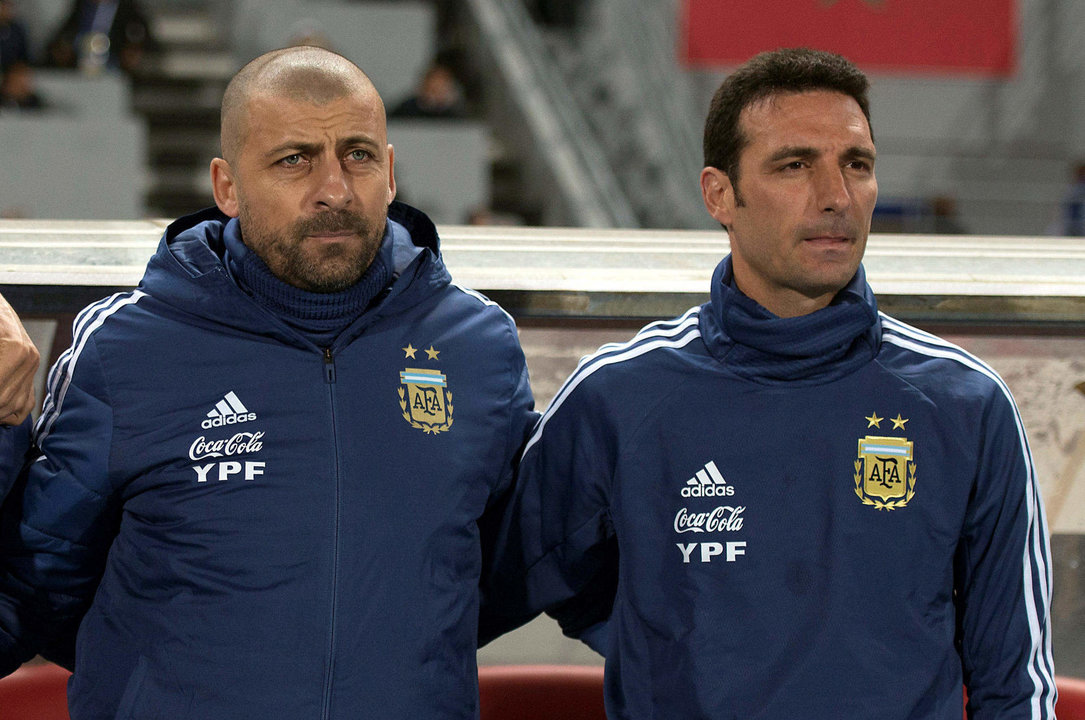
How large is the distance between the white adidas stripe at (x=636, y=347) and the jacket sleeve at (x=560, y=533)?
16 mm

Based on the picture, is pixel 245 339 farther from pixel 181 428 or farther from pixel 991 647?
pixel 991 647

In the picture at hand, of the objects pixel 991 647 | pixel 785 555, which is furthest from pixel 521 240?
pixel 991 647

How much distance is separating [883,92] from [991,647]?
430 inches

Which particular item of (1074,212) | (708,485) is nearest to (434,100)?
(1074,212)

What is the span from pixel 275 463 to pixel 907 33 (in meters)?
9.11

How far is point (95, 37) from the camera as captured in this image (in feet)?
29.9

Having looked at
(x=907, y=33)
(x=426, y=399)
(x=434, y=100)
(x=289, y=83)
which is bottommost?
(x=426, y=399)

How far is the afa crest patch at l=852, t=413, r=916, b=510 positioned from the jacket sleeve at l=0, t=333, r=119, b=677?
3.53 ft

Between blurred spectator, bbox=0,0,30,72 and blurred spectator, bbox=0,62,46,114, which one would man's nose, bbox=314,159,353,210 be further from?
blurred spectator, bbox=0,0,30,72

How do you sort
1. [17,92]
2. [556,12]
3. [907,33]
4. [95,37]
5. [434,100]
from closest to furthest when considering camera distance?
1. [17,92]
2. [95,37]
3. [434,100]
4. [907,33]
5. [556,12]

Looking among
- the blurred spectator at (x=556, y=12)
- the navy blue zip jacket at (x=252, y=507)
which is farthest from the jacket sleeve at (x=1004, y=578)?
the blurred spectator at (x=556, y=12)

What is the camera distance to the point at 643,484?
179cm

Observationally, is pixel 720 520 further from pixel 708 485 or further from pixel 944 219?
pixel 944 219

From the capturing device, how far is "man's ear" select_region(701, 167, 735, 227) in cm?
185
